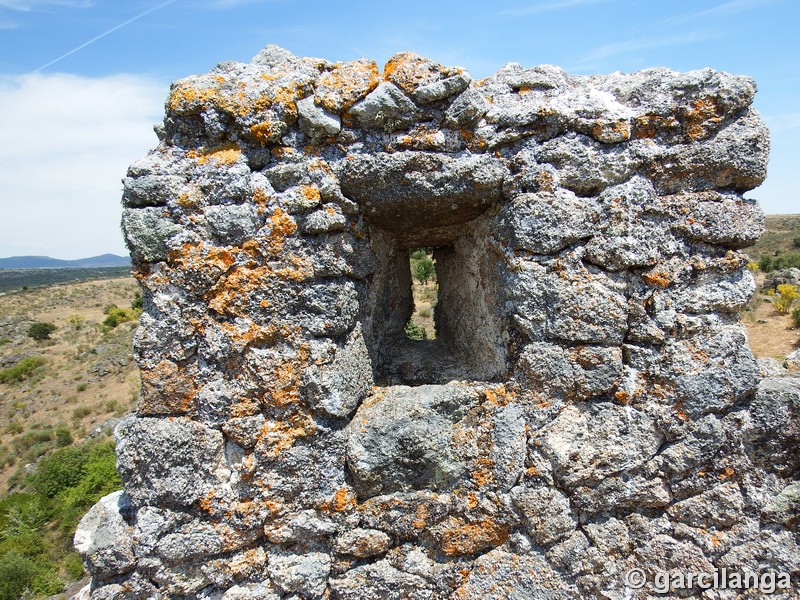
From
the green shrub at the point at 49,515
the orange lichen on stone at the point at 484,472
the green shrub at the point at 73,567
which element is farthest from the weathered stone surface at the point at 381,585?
the green shrub at the point at 73,567

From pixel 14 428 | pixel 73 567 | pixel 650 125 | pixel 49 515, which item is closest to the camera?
pixel 650 125

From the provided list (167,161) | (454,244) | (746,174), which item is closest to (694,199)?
(746,174)

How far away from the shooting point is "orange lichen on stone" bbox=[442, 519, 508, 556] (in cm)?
227

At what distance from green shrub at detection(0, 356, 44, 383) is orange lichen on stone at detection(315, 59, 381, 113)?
16.5 metres

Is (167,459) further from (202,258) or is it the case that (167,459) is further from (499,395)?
(499,395)

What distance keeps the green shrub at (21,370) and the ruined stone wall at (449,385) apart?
15.4 meters

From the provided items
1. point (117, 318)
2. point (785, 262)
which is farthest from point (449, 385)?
point (785, 262)

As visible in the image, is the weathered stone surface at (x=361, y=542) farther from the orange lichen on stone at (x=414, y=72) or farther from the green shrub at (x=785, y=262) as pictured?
the green shrub at (x=785, y=262)

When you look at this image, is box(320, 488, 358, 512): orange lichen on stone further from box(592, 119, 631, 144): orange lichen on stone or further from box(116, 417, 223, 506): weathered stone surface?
box(592, 119, 631, 144): orange lichen on stone

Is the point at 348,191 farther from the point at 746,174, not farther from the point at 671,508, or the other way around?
the point at 671,508

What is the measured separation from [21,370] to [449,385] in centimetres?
1676

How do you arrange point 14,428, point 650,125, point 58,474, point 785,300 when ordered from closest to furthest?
point 650,125 < point 58,474 < point 785,300 < point 14,428

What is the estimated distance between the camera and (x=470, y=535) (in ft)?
7.44

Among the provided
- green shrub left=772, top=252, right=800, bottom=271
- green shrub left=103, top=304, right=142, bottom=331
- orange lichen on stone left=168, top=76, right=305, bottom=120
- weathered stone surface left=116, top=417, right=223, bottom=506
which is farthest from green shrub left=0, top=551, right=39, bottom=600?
green shrub left=772, top=252, right=800, bottom=271
